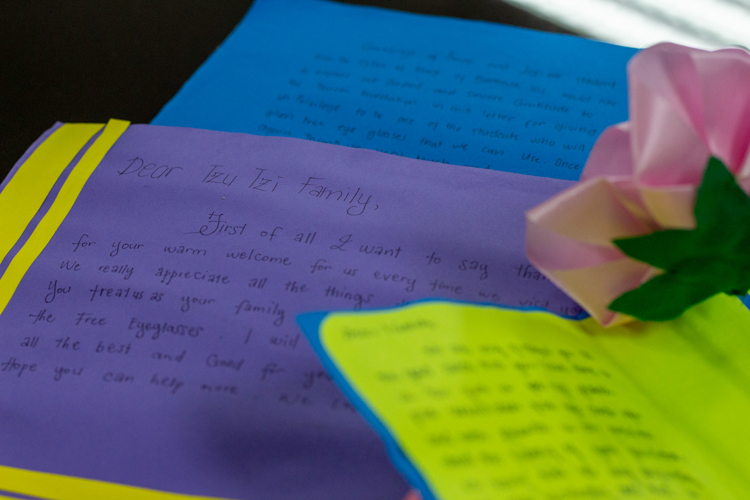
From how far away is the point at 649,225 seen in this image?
32 centimetres

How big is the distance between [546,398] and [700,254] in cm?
11

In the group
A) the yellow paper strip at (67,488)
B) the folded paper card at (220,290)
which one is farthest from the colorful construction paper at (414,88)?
the yellow paper strip at (67,488)

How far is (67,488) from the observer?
0.34 meters

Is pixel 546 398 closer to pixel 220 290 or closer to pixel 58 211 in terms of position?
pixel 220 290

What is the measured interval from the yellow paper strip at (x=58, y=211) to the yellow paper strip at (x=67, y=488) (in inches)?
5.1

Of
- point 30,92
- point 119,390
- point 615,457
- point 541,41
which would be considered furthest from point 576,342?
point 30,92

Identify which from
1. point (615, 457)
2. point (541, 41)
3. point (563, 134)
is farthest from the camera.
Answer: point (541, 41)

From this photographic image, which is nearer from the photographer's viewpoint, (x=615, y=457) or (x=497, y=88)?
(x=615, y=457)

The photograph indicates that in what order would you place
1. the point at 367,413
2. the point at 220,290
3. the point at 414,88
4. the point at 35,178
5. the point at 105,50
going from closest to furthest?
1. the point at 367,413
2. the point at 220,290
3. the point at 35,178
4. the point at 414,88
5. the point at 105,50

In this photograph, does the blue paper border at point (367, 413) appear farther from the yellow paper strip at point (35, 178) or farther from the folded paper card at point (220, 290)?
the yellow paper strip at point (35, 178)

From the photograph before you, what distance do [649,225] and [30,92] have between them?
2.47ft

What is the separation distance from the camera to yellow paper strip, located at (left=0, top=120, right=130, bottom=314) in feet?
1.42

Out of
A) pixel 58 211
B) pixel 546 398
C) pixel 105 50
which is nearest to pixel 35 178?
pixel 58 211

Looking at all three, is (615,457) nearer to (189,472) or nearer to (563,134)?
(189,472)
